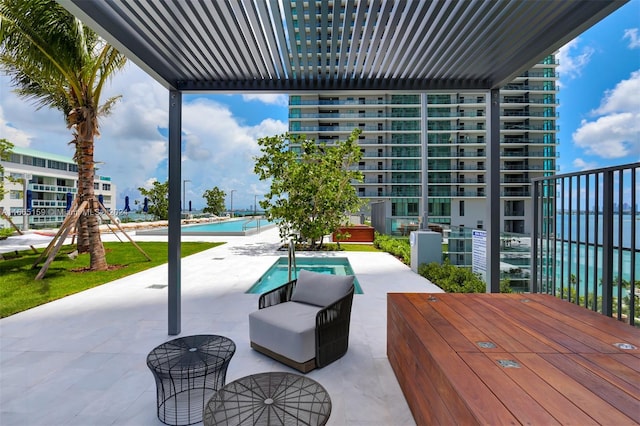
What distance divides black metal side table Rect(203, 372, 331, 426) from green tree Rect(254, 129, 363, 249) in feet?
13.1

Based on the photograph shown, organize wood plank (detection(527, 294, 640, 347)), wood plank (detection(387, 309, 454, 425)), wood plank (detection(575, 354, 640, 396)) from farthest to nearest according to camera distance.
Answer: wood plank (detection(527, 294, 640, 347)) → wood plank (detection(387, 309, 454, 425)) → wood plank (detection(575, 354, 640, 396))

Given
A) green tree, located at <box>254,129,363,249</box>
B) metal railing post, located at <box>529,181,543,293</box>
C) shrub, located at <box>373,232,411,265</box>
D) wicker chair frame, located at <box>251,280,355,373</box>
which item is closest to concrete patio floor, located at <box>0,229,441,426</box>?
wicker chair frame, located at <box>251,280,355,373</box>

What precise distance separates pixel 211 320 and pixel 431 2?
3.98m

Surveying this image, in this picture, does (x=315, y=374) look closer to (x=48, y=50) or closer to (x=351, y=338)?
(x=351, y=338)

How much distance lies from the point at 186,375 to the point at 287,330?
844 millimetres

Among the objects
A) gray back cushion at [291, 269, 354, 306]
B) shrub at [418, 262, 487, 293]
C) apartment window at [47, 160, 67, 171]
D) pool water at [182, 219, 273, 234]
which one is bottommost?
shrub at [418, 262, 487, 293]

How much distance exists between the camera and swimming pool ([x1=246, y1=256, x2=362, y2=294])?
656 cm

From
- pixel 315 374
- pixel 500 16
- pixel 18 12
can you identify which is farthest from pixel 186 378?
pixel 18 12

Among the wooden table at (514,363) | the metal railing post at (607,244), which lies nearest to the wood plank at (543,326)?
the wooden table at (514,363)

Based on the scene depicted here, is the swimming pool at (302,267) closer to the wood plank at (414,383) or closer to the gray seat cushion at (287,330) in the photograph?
the gray seat cushion at (287,330)

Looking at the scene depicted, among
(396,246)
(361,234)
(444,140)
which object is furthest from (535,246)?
(444,140)

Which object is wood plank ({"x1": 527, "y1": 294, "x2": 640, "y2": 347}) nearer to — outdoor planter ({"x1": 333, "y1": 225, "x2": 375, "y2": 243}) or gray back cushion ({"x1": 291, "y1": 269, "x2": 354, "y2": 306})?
gray back cushion ({"x1": 291, "y1": 269, "x2": 354, "y2": 306})

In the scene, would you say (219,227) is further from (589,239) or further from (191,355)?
(589,239)

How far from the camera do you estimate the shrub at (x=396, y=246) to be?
8602 mm
